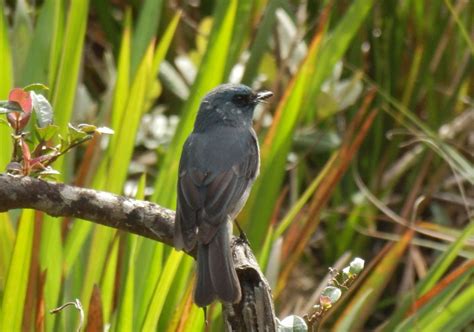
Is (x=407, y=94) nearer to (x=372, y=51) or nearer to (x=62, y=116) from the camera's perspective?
(x=372, y=51)

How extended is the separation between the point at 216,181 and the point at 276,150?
0.55 meters

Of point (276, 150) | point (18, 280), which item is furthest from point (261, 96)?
point (18, 280)

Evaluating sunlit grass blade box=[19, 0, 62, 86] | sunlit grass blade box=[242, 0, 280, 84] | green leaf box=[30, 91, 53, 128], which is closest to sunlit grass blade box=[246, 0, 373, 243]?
sunlit grass blade box=[242, 0, 280, 84]

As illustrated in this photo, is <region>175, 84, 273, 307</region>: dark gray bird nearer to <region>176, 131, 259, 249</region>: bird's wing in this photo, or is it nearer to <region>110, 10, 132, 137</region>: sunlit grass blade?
<region>176, 131, 259, 249</region>: bird's wing

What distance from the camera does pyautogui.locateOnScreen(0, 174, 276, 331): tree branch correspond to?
2.17 metres

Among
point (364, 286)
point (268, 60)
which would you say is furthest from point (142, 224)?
point (268, 60)

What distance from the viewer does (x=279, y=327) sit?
2.21m

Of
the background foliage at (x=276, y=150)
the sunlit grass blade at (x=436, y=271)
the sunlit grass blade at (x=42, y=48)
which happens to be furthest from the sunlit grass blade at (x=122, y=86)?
the sunlit grass blade at (x=436, y=271)

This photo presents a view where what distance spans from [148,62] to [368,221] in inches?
59.3

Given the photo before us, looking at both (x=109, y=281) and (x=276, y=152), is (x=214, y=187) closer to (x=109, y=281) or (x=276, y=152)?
(x=109, y=281)

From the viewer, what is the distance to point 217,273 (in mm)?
2371

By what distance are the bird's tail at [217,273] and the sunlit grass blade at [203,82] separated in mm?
594

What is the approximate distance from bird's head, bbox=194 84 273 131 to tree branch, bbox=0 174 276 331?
1.14 metres

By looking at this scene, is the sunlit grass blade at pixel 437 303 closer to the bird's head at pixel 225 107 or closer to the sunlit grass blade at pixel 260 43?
the bird's head at pixel 225 107
